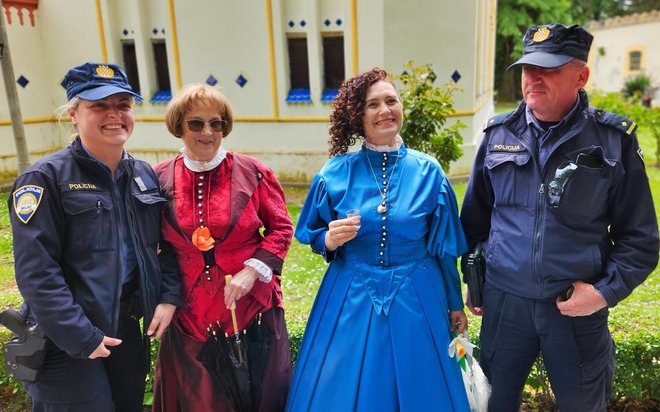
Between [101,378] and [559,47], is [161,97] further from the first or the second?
[559,47]

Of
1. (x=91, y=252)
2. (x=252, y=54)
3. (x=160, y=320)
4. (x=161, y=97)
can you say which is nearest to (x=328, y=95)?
(x=252, y=54)

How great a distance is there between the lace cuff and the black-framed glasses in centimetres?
127

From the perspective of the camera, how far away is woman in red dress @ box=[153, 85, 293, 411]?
2.33m

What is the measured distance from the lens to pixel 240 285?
7.59 feet

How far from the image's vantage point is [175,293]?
235 cm

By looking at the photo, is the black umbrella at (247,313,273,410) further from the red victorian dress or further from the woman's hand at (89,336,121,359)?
the woman's hand at (89,336,121,359)

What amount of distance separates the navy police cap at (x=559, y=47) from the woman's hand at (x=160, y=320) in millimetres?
1885

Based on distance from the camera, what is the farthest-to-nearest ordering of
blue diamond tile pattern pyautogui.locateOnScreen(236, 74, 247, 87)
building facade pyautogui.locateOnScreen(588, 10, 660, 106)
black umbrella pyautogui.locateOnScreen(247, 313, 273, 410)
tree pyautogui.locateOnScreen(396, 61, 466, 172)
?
building facade pyautogui.locateOnScreen(588, 10, 660, 106) < blue diamond tile pattern pyautogui.locateOnScreen(236, 74, 247, 87) < tree pyautogui.locateOnScreen(396, 61, 466, 172) < black umbrella pyautogui.locateOnScreen(247, 313, 273, 410)

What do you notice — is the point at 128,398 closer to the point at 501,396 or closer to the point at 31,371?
the point at 31,371

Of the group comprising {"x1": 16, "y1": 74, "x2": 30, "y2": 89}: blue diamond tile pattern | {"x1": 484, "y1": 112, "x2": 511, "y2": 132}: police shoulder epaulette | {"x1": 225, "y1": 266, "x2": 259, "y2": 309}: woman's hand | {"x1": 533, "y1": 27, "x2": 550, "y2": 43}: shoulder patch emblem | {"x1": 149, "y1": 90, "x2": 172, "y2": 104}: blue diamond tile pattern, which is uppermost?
{"x1": 533, "y1": 27, "x2": 550, "y2": 43}: shoulder patch emblem

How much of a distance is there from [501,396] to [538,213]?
3.02ft

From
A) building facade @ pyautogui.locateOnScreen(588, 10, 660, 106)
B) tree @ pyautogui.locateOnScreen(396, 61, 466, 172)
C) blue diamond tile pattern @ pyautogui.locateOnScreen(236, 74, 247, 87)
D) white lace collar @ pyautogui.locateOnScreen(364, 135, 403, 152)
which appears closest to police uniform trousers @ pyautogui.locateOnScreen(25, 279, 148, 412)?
white lace collar @ pyautogui.locateOnScreen(364, 135, 403, 152)

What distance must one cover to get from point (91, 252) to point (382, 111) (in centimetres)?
139

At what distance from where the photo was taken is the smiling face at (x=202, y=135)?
2299 mm
